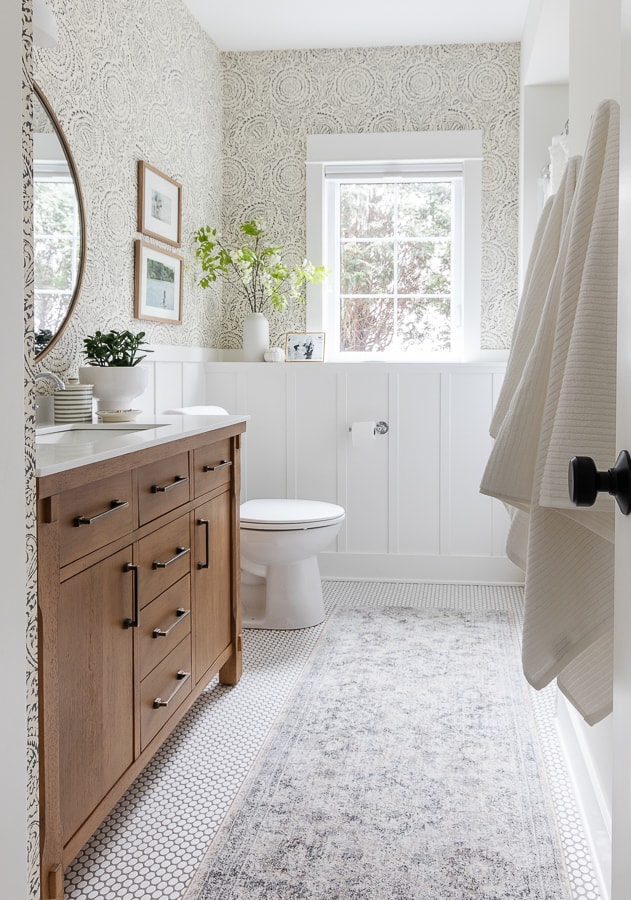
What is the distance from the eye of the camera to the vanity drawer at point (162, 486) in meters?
1.77

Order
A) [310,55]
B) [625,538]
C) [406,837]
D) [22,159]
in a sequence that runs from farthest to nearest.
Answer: [310,55] → [406,837] → [22,159] → [625,538]

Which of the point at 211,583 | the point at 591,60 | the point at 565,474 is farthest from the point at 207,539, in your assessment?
the point at 591,60

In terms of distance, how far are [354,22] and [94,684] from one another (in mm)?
3282

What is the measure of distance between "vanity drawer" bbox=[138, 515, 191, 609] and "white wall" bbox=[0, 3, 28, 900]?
857 millimetres

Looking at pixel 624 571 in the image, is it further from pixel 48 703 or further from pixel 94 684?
pixel 94 684

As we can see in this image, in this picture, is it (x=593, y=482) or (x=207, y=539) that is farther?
(x=207, y=539)

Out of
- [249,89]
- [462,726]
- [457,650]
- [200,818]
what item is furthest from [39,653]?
[249,89]

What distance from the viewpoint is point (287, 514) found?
305 cm

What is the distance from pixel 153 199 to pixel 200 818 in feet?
7.37

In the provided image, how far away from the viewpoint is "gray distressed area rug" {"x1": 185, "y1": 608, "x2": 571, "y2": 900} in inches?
61.7

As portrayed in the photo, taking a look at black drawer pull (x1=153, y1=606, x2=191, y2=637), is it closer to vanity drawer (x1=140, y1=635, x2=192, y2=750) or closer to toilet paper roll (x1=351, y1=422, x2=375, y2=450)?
vanity drawer (x1=140, y1=635, x2=192, y2=750)

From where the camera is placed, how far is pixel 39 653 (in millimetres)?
1278

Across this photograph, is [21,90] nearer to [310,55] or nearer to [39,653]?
[39,653]

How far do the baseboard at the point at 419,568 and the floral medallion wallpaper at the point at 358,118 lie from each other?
1058mm
